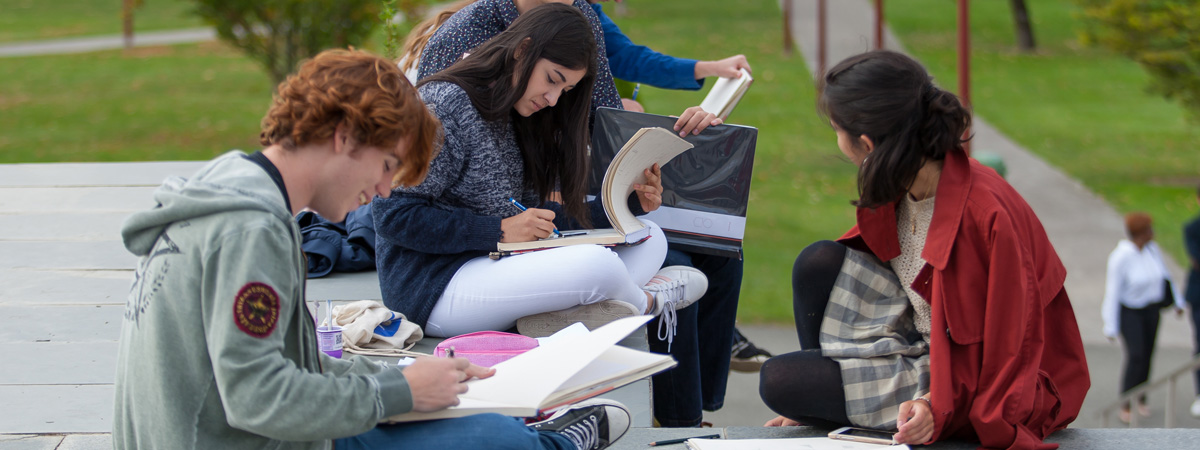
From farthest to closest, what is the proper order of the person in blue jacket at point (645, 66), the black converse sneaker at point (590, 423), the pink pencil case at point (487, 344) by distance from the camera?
1. the person in blue jacket at point (645, 66)
2. the pink pencil case at point (487, 344)
3. the black converse sneaker at point (590, 423)

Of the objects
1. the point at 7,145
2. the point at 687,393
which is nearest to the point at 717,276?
the point at 687,393

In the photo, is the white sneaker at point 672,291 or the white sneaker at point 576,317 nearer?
the white sneaker at point 576,317

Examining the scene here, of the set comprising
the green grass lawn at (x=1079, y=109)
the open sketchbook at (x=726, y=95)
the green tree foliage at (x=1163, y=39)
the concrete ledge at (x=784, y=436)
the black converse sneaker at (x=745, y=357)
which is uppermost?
the open sketchbook at (x=726, y=95)

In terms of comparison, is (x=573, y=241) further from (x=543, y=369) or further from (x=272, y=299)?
(x=272, y=299)

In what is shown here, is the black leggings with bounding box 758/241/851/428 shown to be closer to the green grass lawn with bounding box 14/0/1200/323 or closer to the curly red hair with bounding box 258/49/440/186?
the curly red hair with bounding box 258/49/440/186

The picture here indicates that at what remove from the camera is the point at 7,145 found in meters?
12.6

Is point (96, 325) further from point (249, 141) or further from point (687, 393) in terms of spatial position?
point (249, 141)

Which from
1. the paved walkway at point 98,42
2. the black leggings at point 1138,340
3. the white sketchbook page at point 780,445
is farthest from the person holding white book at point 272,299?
the paved walkway at point 98,42

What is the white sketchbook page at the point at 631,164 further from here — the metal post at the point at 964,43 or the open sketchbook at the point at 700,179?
the metal post at the point at 964,43

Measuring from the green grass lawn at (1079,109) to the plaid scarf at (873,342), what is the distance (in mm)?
10695

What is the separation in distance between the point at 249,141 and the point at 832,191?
7.56m

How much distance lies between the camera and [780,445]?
2582 mm

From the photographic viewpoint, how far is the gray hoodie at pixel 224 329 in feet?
5.37

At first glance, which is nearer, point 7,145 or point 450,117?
point 450,117
